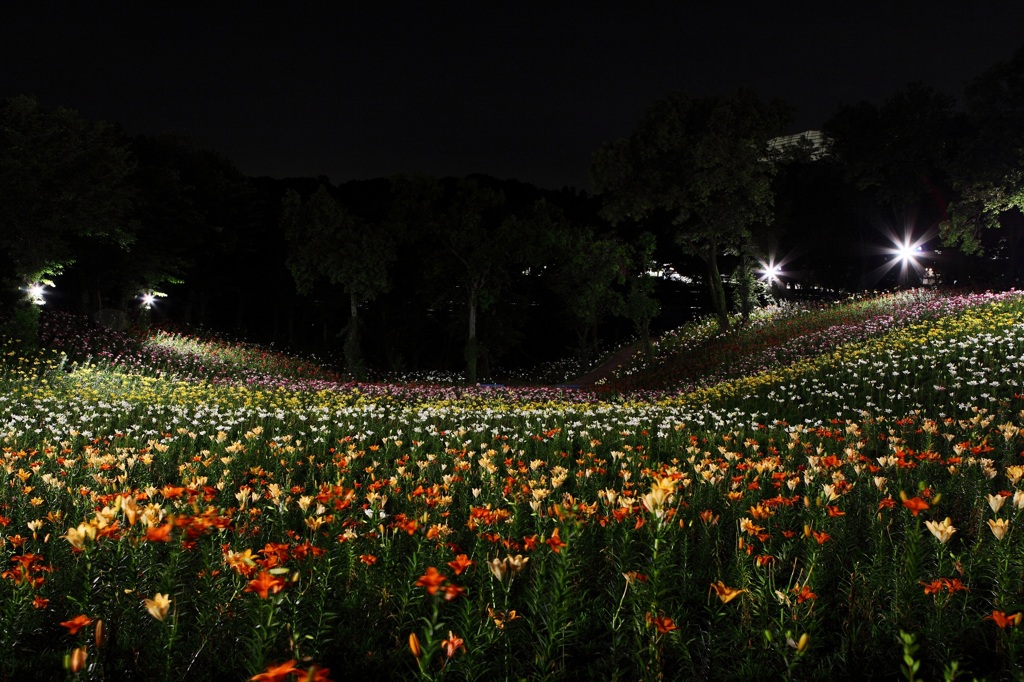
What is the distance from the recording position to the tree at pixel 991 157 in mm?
24672

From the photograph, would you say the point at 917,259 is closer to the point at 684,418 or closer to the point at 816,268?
the point at 816,268

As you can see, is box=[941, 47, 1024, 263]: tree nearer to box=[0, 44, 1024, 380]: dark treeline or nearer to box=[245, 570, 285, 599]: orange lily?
box=[0, 44, 1024, 380]: dark treeline

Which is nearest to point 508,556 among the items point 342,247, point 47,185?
point 47,185

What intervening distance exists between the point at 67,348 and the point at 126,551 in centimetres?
1951

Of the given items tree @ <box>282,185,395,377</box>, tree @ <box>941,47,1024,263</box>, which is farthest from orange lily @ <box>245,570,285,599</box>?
tree @ <box>941,47,1024,263</box>

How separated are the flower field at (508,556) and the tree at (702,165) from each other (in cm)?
1793

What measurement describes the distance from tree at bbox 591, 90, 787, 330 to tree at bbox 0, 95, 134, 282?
68.5ft

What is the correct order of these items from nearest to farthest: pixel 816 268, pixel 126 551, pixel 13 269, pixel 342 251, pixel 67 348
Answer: pixel 126 551 < pixel 67 348 < pixel 13 269 < pixel 342 251 < pixel 816 268

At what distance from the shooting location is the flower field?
222cm

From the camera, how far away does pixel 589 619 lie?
9.39 ft

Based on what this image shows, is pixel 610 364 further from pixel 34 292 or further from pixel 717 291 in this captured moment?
pixel 34 292

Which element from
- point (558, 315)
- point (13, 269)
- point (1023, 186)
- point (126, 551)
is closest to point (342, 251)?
point (13, 269)

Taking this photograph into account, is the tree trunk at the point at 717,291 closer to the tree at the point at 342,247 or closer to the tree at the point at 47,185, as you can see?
the tree at the point at 342,247

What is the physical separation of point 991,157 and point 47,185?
38887 millimetres
